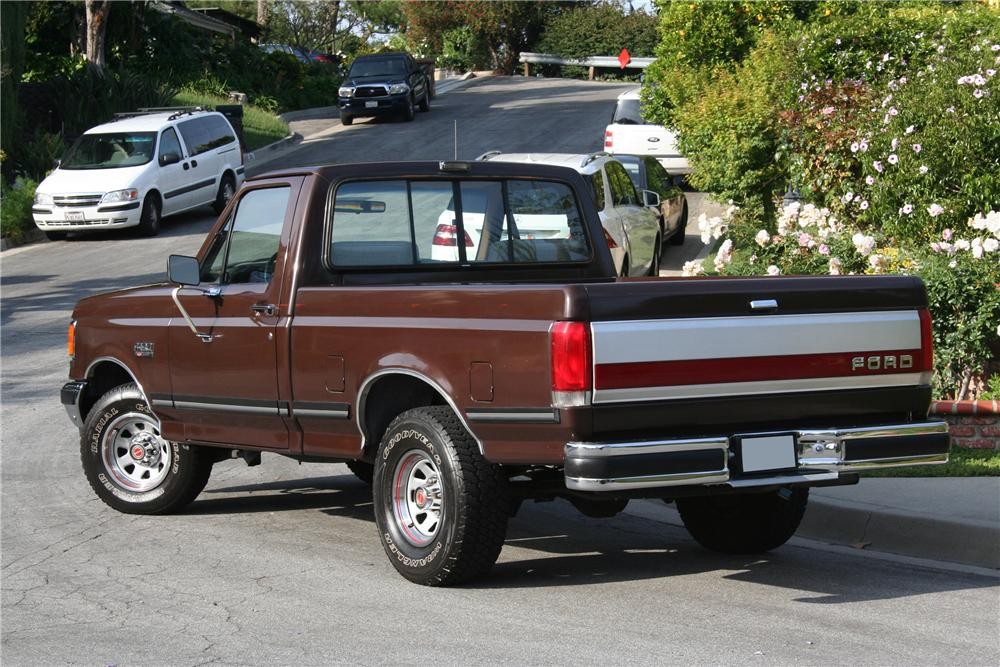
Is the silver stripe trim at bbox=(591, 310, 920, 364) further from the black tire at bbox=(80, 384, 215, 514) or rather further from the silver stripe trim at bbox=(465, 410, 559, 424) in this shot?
the black tire at bbox=(80, 384, 215, 514)

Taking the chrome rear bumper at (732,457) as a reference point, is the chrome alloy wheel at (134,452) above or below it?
below

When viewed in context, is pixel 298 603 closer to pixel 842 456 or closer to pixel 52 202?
pixel 842 456

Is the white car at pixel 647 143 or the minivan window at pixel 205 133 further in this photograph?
the white car at pixel 647 143

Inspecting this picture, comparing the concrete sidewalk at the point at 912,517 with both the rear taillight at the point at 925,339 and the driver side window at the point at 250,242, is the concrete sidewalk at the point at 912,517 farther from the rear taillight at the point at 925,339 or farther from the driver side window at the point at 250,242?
the driver side window at the point at 250,242

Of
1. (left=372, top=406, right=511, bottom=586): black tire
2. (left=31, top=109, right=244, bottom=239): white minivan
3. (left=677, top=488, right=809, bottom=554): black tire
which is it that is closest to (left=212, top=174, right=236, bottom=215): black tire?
(left=31, top=109, right=244, bottom=239): white minivan

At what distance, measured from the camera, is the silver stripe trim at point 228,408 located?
7.61 m

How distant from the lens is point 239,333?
7742 millimetres

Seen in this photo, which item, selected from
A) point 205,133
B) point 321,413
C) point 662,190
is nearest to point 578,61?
point 205,133

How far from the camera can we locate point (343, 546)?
7750 millimetres

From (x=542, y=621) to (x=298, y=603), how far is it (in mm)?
1181

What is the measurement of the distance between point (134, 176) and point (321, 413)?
57.5ft

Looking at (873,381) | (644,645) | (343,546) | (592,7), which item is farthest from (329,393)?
(592,7)

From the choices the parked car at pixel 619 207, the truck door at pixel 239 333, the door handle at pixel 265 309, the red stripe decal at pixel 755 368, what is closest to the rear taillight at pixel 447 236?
the truck door at pixel 239 333

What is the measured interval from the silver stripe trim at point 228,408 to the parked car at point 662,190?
11.1m
